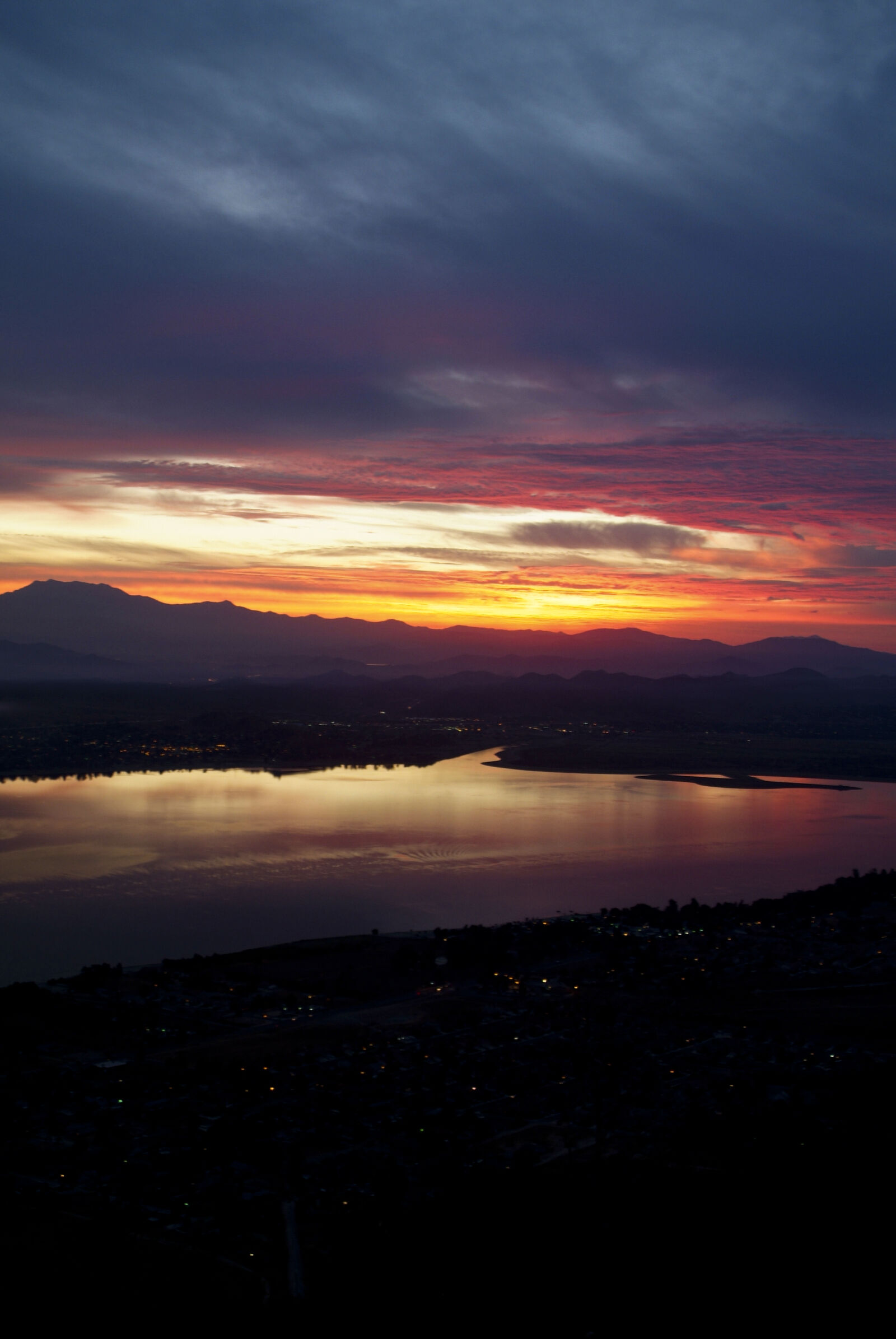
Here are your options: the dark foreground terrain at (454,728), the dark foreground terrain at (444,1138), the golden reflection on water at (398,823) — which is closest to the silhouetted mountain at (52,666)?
the dark foreground terrain at (454,728)

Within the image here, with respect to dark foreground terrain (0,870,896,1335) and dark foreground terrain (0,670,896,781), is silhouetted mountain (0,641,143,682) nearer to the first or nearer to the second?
dark foreground terrain (0,670,896,781)

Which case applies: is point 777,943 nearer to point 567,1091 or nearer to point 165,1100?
point 567,1091

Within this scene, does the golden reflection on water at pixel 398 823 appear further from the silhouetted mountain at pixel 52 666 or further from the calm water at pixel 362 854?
the silhouetted mountain at pixel 52 666

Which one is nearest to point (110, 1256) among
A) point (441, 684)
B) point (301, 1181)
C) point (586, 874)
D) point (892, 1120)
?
point (301, 1181)

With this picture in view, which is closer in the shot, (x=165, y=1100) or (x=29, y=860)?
(x=165, y=1100)

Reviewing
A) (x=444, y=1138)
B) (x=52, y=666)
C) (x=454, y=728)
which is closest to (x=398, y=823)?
(x=444, y=1138)
